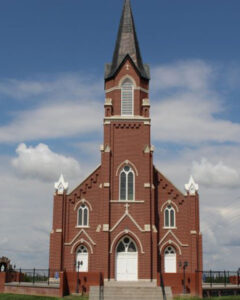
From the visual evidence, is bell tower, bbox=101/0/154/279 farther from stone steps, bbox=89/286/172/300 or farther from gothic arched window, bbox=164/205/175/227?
stone steps, bbox=89/286/172/300

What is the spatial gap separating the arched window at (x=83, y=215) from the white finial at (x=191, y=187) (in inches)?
358

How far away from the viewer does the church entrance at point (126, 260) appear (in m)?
38.6

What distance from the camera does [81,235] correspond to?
1604 inches

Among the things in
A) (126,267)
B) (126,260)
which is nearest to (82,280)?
(126,267)

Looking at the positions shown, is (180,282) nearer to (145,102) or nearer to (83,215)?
(83,215)

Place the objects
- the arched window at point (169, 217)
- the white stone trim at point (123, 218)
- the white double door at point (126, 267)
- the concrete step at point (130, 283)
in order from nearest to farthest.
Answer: the concrete step at point (130, 283), the white double door at point (126, 267), the white stone trim at point (123, 218), the arched window at point (169, 217)

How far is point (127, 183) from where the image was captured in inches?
1594

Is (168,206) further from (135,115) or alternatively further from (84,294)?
(84,294)

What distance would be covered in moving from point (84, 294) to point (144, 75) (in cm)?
2025

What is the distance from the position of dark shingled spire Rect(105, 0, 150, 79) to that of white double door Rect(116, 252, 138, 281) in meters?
→ 16.3

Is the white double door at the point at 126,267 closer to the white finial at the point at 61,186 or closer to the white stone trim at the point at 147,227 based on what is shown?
the white stone trim at the point at 147,227

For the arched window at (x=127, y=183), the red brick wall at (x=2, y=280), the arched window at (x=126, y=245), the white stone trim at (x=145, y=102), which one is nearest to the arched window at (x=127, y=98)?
the white stone trim at (x=145, y=102)

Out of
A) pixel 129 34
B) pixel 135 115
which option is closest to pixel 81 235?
pixel 135 115

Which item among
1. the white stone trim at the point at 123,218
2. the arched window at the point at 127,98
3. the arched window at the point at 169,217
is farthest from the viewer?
the arched window at the point at 127,98
